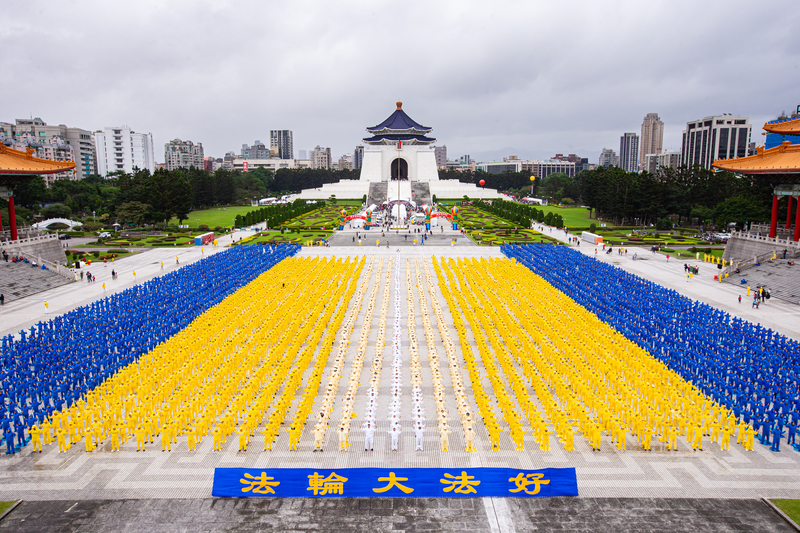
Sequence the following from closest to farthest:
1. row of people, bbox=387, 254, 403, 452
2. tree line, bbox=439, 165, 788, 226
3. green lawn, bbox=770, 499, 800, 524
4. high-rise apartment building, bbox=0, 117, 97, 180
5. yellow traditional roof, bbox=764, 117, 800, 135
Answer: green lawn, bbox=770, 499, 800, 524, row of people, bbox=387, 254, 403, 452, yellow traditional roof, bbox=764, 117, 800, 135, tree line, bbox=439, 165, 788, 226, high-rise apartment building, bbox=0, 117, 97, 180

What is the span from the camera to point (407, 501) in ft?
36.1

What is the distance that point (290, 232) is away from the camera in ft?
181

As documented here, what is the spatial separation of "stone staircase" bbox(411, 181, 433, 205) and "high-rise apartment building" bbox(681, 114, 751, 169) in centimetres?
6921

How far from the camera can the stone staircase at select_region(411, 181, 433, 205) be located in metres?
89.1

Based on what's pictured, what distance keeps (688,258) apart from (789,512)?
34287 millimetres

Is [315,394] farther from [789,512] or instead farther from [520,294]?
[520,294]

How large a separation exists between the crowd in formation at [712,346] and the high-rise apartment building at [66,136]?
11687 centimetres

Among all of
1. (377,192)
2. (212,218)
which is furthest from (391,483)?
(377,192)

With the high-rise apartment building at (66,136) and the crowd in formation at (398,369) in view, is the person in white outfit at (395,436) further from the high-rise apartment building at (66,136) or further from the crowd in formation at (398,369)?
the high-rise apartment building at (66,136)

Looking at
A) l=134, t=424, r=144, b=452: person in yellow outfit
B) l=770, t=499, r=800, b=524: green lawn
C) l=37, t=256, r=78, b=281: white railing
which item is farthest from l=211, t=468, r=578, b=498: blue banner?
l=37, t=256, r=78, b=281: white railing

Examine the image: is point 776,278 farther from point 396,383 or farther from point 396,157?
point 396,157

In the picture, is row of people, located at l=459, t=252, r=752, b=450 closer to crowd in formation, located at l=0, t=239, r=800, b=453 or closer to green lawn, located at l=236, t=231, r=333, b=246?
crowd in formation, located at l=0, t=239, r=800, b=453

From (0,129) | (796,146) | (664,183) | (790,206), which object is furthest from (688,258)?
(0,129)

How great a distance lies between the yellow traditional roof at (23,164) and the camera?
109 feet
